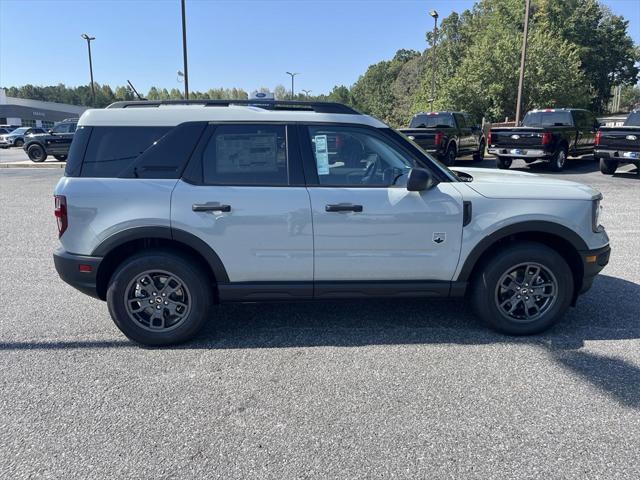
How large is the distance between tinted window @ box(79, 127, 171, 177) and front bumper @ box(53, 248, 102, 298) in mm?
A: 650

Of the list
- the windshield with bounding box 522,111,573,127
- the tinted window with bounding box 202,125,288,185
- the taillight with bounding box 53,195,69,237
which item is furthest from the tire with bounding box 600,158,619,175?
the taillight with bounding box 53,195,69,237

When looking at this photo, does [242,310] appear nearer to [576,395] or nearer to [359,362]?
[359,362]

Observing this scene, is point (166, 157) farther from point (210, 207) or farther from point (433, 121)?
point (433, 121)

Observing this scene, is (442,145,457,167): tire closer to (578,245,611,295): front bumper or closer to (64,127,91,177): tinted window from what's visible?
(578,245,611,295): front bumper

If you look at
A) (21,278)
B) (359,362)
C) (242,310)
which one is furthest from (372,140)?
(21,278)

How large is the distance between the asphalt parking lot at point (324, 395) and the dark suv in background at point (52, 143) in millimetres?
20050

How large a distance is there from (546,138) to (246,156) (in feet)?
42.9

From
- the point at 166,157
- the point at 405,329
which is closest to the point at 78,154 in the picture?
the point at 166,157

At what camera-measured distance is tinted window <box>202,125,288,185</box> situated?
379cm

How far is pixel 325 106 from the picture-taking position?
4070mm

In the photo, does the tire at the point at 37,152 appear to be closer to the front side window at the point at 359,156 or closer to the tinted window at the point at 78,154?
the tinted window at the point at 78,154

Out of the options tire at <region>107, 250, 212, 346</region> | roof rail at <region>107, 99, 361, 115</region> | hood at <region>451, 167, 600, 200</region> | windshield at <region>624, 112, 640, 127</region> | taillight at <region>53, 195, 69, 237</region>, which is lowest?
tire at <region>107, 250, 212, 346</region>

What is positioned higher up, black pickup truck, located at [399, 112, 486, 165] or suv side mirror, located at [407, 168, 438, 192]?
black pickup truck, located at [399, 112, 486, 165]

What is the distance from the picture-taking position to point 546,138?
14.5 m
